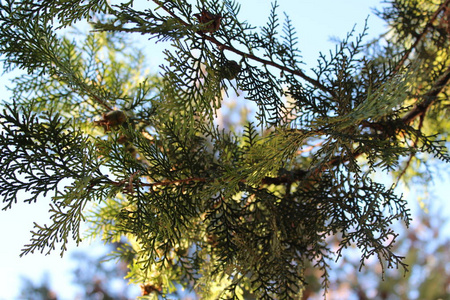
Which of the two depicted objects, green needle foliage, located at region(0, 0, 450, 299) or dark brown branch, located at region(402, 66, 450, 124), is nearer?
green needle foliage, located at region(0, 0, 450, 299)

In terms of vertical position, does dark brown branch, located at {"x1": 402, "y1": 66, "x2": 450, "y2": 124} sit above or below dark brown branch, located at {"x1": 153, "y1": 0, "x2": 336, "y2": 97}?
above

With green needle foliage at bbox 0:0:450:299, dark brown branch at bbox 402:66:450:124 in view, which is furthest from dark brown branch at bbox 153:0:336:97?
dark brown branch at bbox 402:66:450:124

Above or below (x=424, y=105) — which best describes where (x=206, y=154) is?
below

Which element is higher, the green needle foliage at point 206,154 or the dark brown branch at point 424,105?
the dark brown branch at point 424,105

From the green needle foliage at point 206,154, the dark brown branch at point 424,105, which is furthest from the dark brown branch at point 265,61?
the dark brown branch at point 424,105

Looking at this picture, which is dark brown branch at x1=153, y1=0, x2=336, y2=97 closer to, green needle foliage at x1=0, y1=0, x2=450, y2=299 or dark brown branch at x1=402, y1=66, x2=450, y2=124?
green needle foliage at x1=0, y1=0, x2=450, y2=299

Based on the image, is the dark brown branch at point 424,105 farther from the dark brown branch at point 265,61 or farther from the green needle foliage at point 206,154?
the dark brown branch at point 265,61

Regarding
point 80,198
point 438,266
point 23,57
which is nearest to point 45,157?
point 80,198

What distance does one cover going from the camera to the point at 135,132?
760 millimetres

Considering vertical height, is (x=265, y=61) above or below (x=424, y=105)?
below

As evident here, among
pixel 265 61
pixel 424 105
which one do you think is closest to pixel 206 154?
pixel 265 61

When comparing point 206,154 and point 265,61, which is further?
point 206,154

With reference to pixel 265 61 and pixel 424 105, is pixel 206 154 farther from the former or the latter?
pixel 424 105

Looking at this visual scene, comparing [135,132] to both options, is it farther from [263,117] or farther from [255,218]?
[255,218]
